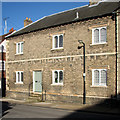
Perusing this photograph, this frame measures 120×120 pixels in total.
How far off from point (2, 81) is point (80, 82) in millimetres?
16058

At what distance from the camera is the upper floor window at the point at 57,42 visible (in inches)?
758

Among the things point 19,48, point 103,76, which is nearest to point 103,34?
point 103,76

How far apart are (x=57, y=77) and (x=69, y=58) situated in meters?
2.36

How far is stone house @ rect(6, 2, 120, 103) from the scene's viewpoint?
15812mm

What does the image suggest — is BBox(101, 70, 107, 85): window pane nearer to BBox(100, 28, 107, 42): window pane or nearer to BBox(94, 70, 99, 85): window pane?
BBox(94, 70, 99, 85): window pane

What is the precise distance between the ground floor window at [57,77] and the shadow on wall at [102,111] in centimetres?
445

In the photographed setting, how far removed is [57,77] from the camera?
754 inches

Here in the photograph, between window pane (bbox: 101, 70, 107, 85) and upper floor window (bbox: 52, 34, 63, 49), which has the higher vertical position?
upper floor window (bbox: 52, 34, 63, 49)

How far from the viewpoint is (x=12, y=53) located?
24.0m

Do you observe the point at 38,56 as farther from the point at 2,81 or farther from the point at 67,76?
the point at 2,81

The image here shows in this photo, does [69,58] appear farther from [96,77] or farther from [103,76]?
[103,76]

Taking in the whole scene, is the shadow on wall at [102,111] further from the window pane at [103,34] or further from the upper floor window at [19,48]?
the upper floor window at [19,48]

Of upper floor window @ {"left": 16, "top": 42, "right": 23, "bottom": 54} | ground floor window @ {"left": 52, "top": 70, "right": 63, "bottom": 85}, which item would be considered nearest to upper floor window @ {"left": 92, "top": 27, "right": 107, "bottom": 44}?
ground floor window @ {"left": 52, "top": 70, "right": 63, "bottom": 85}

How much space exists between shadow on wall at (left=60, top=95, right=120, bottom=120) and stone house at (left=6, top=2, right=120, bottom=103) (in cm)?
55
